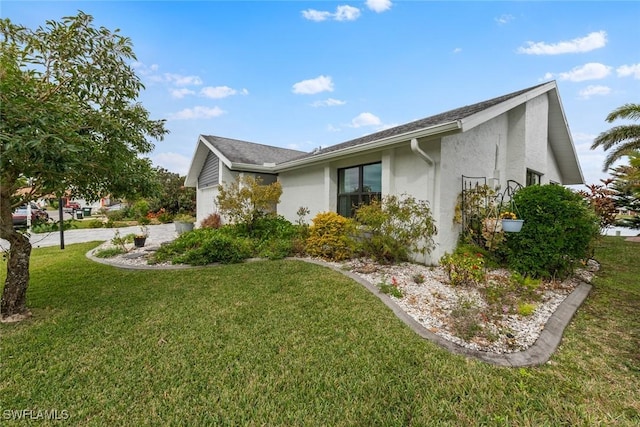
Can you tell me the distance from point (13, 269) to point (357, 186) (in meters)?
7.93

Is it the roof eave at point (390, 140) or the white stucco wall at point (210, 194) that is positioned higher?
the roof eave at point (390, 140)

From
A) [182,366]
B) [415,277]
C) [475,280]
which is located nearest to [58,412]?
[182,366]

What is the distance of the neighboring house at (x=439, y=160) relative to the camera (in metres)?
6.69

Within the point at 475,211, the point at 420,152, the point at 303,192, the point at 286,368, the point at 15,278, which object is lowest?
the point at 286,368

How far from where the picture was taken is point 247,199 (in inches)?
376

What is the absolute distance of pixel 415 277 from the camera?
221 inches

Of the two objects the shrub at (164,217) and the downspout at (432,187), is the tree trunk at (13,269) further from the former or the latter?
the shrub at (164,217)

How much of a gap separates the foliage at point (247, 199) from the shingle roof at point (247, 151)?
222 cm

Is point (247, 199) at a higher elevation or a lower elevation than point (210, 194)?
lower

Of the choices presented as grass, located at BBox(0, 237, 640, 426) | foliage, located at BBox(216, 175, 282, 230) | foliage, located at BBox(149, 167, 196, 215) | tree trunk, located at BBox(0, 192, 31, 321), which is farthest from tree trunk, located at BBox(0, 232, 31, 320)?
foliage, located at BBox(149, 167, 196, 215)

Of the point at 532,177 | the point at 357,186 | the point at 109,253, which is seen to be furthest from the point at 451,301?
the point at 109,253

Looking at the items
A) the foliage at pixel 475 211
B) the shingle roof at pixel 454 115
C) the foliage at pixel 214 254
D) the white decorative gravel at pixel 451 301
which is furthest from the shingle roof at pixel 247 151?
the foliage at pixel 475 211

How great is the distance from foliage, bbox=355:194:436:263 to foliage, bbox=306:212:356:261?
66cm

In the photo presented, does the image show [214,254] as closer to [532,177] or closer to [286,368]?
[286,368]
